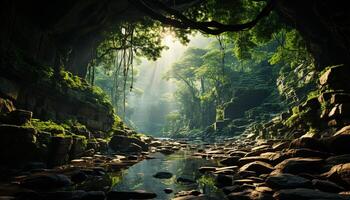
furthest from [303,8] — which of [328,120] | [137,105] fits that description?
[137,105]

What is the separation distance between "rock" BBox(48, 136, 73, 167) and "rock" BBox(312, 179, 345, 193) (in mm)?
6398

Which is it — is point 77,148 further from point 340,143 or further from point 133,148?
point 340,143

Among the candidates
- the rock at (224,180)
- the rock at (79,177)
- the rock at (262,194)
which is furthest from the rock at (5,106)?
the rock at (262,194)

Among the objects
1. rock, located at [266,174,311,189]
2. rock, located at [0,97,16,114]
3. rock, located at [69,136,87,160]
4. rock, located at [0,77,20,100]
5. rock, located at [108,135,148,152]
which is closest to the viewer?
rock, located at [266,174,311,189]

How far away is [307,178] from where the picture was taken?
4.66m

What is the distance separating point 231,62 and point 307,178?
56.0m

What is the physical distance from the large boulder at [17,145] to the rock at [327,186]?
20.6ft

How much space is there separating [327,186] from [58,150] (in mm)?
6636

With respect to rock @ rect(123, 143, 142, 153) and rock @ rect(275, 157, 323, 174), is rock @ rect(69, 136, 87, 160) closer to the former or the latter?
rock @ rect(123, 143, 142, 153)

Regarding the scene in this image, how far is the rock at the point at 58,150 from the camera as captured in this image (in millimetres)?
7297

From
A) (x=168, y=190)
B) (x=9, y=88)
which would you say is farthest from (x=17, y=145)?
(x=168, y=190)

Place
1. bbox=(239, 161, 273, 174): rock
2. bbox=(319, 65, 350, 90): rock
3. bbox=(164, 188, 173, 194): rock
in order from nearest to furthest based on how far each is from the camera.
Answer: bbox=(164, 188, 173, 194): rock, bbox=(239, 161, 273, 174): rock, bbox=(319, 65, 350, 90): rock

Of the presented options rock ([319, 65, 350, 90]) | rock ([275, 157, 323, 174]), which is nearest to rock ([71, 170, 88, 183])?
rock ([275, 157, 323, 174])

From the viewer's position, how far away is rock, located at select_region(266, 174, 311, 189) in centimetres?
421
